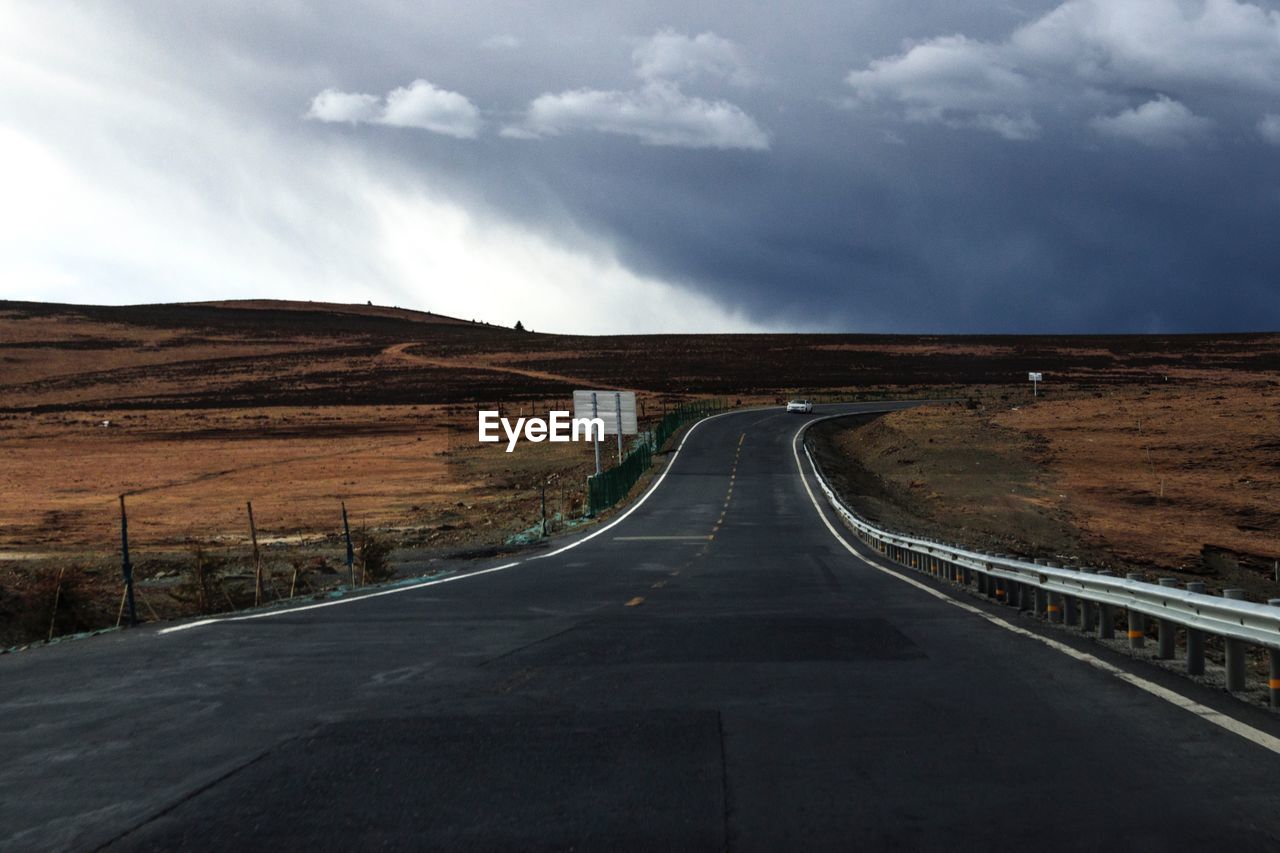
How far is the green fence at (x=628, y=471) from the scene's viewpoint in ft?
151

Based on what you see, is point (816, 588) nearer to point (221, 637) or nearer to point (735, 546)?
point (221, 637)

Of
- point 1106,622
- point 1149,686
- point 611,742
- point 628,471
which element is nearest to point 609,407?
point 628,471

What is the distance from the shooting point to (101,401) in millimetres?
120688

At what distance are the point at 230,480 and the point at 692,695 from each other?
56077 millimetres

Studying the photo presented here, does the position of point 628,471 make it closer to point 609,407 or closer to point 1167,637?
point 609,407

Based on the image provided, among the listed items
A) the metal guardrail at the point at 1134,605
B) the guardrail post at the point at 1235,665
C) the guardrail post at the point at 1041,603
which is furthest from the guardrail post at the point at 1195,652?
the guardrail post at the point at 1041,603

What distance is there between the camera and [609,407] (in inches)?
2571

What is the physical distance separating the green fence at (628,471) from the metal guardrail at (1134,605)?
2629cm

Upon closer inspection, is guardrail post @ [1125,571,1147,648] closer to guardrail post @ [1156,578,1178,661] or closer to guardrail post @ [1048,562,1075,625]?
guardrail post @ [1156,578,1178,661]

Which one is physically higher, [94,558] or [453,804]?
[453,804]

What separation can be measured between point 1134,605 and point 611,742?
5.79m

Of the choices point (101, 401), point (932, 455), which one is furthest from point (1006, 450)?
point (101, 401)

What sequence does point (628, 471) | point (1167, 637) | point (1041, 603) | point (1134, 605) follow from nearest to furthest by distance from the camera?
point (1167, 637), point (1134, 605), point (1041, 603), point (628, 471)

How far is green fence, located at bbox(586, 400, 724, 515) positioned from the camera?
4591 cm
